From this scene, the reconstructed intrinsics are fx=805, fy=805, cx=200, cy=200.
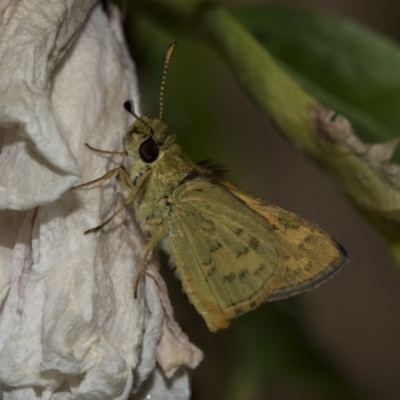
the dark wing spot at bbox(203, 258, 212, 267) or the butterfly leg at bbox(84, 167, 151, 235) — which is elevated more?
the butterfly leg at bbox(84, 167, 151, 235)

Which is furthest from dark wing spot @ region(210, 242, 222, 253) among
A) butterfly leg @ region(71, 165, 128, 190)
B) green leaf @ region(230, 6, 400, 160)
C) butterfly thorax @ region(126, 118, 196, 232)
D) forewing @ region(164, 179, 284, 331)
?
green leaf @ region(230, 6, 400, 160)

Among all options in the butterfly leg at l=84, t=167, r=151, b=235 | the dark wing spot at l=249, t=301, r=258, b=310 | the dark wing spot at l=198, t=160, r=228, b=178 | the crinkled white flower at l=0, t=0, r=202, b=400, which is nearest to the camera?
the crinkled white flower at l=0, t=0, r=202, b=400

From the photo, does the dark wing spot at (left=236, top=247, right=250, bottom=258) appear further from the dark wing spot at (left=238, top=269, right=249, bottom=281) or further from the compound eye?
the compound eye

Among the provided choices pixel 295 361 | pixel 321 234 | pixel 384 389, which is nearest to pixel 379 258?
pixel 384 389

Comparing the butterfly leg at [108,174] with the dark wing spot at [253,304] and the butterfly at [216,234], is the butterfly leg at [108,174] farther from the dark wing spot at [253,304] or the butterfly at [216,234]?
the dark wing spot at [253,304]

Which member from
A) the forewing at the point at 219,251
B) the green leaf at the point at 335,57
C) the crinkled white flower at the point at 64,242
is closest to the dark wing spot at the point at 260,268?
the forewing at the point at 219,251

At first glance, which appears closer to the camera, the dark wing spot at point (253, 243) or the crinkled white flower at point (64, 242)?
the crinkled white flower at point (64, 242)

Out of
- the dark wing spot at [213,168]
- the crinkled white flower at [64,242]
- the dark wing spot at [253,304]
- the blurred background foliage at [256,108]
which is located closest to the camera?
the crinkled white flower at [64,242]
